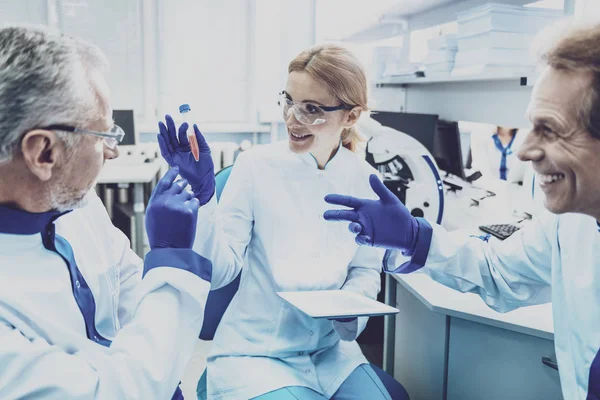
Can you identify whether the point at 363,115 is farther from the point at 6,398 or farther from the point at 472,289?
the point at 6,398

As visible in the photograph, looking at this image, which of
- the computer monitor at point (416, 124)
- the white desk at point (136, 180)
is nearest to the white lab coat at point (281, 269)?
the computer monitor at point (416, 124)

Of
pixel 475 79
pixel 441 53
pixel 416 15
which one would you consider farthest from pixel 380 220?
pixel 416 15

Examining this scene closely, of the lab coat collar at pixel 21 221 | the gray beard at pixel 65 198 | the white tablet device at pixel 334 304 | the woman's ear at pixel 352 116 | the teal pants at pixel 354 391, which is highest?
the woman's ear at pixel 352 116

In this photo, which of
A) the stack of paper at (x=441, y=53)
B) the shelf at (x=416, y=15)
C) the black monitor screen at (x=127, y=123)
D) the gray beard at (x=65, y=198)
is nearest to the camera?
the gray beard at (x=65, y=198)

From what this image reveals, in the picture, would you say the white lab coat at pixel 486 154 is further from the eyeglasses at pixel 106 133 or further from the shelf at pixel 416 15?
the eyeglasses at pixel 106 133

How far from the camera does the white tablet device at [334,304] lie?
114 cm

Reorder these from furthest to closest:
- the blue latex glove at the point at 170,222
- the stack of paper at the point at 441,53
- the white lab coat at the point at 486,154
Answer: the white lab coat at the point at 486,154
the stack of paper at the point at 441,53
the blue latex glove at the point at 170,222

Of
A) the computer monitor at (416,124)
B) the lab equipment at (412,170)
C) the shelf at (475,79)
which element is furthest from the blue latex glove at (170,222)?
the computer monitor at (416,124)

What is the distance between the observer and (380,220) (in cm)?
131

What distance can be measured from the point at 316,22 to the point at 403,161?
2.46 meters

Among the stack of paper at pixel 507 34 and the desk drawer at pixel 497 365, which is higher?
the stack of paper at pixel 507 34

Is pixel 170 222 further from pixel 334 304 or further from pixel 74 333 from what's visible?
pixel 334 304

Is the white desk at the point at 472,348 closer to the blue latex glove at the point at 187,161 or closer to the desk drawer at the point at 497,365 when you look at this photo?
the desk drawer at the point at 497,365

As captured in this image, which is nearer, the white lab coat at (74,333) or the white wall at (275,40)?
the white lab coat at (74,333)
